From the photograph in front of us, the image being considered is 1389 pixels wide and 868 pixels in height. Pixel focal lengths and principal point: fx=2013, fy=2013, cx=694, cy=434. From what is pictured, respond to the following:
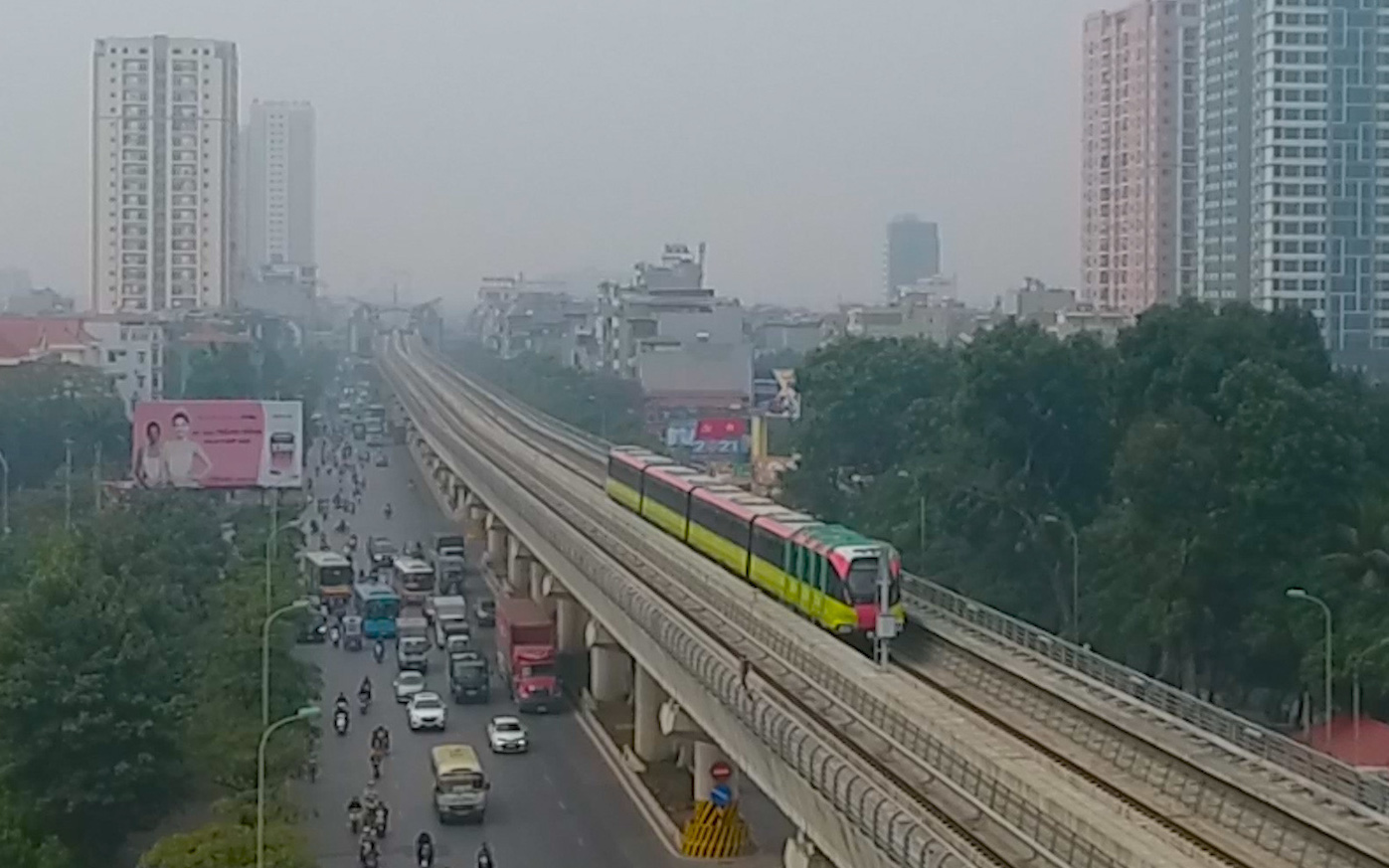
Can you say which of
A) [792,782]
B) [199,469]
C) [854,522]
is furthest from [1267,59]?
[792,782]

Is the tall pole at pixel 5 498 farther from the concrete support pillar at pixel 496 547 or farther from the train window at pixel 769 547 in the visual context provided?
the train window at pixel 769 547

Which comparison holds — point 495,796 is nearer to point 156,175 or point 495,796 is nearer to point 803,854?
point 803,854

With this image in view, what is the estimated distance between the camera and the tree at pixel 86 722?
23.9 metres

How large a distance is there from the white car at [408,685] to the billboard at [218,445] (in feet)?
47.7

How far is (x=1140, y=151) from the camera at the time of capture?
319 feet

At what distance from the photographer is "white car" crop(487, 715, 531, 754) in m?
31.0

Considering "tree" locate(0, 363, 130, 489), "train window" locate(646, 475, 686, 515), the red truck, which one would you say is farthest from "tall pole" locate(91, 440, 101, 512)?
"train window" locate(646, 475, 686, 515)

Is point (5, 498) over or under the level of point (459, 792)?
over

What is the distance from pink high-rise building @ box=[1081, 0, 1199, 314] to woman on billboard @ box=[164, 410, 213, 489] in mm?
51569

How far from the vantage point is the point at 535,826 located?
26.1 metres

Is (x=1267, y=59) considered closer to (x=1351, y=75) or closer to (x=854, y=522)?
(x=1351, y=75)

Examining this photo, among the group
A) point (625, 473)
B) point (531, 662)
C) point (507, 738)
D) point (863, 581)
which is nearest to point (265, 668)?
point (507, 738)

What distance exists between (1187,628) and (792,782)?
1425 cm

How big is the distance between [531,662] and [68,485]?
21799 mm
